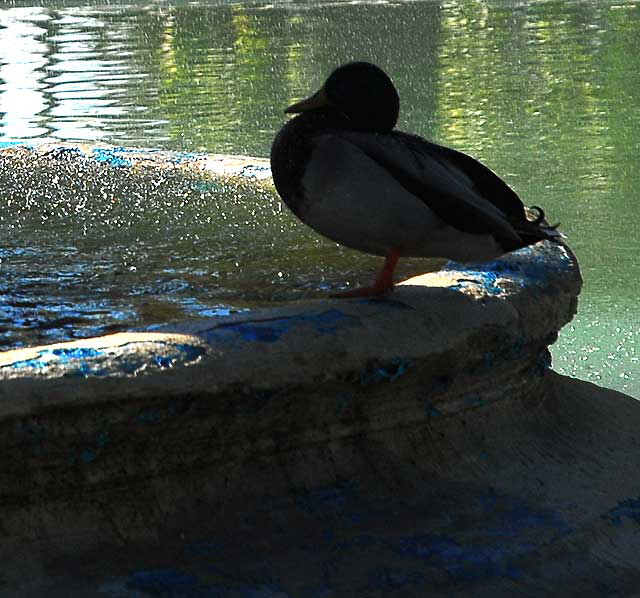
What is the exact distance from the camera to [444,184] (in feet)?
6.17

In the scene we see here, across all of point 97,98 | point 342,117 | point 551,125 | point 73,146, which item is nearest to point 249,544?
point 342,117

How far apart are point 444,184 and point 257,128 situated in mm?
3684

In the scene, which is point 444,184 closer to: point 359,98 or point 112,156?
point 359,98

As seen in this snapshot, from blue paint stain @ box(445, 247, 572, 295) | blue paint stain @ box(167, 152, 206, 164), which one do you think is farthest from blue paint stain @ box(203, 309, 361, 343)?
blue paint stain @ box(167, 152, 206, 164)

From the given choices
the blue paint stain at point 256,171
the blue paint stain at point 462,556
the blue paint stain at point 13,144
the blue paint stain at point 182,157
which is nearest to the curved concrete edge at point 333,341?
the blue paint stain at point 462,556

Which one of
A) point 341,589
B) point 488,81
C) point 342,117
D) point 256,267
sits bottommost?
point 488,81

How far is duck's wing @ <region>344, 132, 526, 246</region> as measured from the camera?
1.87m

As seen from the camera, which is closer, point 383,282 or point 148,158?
point 383,282

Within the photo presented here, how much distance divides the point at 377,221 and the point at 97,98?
4732 mm

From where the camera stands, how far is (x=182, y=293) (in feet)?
7.29

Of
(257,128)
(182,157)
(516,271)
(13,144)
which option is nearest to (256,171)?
(182,157)

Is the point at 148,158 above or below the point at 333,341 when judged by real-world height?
below

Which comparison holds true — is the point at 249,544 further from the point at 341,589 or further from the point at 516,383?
the point at 516,383

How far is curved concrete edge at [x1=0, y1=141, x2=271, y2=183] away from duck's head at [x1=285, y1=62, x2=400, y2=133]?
102 centimetres
